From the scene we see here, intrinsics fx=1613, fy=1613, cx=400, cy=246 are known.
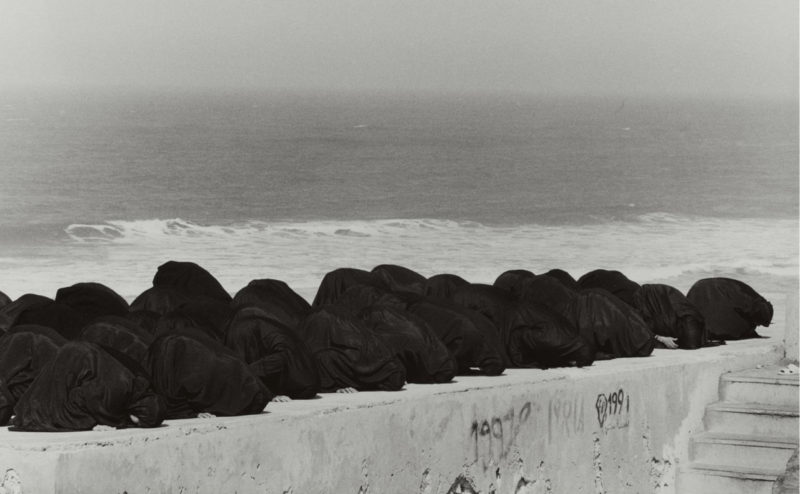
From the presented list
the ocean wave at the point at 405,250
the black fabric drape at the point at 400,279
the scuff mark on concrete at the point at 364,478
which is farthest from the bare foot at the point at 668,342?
the ocean wave at the point at 405,250

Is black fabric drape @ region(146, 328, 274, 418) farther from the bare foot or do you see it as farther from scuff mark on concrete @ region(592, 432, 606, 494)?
the bare foot

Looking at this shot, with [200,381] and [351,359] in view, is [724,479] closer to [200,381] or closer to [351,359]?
[351,359]

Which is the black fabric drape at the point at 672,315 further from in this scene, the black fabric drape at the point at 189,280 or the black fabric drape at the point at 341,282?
the black fabric drape at the point at 189,280

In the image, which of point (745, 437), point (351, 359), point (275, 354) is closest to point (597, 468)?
point (745, 437)

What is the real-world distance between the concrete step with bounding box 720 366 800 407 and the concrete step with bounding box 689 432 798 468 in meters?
0.50

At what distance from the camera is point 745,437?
49.3 feet

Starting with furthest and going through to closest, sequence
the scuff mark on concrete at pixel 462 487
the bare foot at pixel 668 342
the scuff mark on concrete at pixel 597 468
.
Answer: the bare foot at pixel 668 342 → the scuff mark on concrete at pixel 597 468 → the scuff mark on concrete at pixel 462 487

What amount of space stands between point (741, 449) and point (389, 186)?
59.6m

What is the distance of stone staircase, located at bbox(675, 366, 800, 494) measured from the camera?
14.5m

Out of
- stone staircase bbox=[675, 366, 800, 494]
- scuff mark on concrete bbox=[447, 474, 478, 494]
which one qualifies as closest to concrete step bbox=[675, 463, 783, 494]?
stone staircase bbox=[675, 366, 800, 494]

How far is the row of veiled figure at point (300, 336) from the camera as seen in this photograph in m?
10.8

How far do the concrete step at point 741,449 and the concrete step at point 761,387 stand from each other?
19.6 inches

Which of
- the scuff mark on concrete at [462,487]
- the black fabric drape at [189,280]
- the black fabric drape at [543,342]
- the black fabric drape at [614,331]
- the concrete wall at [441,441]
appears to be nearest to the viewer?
the concrete wall at [441,441]

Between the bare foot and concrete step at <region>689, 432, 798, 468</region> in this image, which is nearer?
concrete step at <region>689, 432, 798, 468</region>
